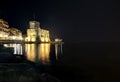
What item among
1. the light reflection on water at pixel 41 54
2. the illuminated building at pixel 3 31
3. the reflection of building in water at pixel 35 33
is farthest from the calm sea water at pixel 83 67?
the reflection of building in water at pixel 35 33

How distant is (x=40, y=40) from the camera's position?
14900 centimetres

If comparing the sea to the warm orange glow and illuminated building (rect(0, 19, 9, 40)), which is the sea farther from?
illuminated building (rect(0, 19, 9, 40))

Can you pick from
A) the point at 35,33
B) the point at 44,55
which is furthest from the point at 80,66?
the point at 35,33

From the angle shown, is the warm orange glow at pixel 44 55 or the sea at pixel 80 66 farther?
the warm orange glow at pixel 44 55

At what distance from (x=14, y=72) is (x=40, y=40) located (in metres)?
128

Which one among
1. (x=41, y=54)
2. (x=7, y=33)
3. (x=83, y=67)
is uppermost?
(x=7, y=33)

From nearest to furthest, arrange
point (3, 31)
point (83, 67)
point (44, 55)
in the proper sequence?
point (83, 67) → point (44, 55) → point (3, 31)

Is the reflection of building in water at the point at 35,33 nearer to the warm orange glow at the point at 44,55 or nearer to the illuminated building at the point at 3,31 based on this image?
the illuminated building at the point at 3,31

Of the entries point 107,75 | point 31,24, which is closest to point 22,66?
point 107,75

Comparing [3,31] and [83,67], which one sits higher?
[3,31]

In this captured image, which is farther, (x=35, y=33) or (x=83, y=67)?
(x=35, y=33)

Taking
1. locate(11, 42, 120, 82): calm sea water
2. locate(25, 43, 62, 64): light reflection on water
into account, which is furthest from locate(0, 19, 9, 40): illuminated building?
locate(11, 42, 120, 82): calm sea water

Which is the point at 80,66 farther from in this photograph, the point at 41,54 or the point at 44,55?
the point at 41,54

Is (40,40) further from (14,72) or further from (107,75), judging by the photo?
(14,72)
